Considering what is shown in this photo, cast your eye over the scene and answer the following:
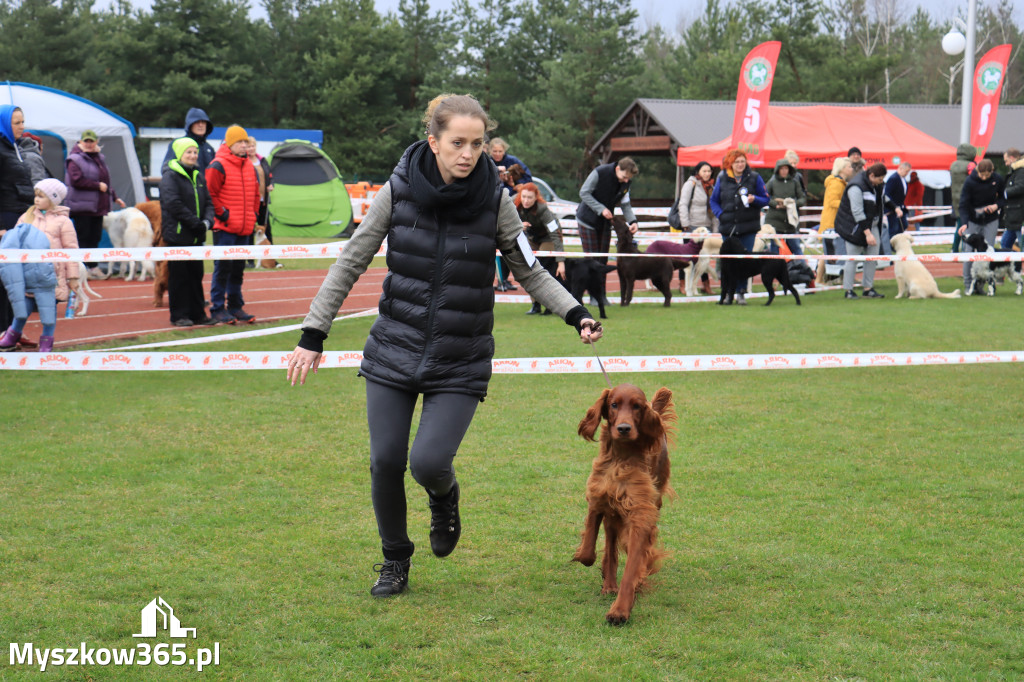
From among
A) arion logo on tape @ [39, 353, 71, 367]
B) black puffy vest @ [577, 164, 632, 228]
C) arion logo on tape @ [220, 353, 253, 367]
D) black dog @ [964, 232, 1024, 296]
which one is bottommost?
arion logo on tape @ [39, 353, 71, 367]

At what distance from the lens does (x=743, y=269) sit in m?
13.4

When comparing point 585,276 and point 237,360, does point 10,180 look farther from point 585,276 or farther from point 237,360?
point 585,276

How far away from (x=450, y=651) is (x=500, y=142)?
353 inches

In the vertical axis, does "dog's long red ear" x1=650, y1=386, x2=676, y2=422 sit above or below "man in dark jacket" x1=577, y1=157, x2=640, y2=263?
below

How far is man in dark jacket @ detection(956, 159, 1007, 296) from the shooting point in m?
14.1

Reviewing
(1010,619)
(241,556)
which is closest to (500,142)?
(241,556)

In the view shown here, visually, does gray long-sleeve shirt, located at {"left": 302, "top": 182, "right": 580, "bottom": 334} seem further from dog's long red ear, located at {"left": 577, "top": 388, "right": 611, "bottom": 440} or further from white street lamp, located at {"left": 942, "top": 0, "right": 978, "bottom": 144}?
white street lamp, located at {"left": 942, "top": 0, "right": 978, "bottom": 144}

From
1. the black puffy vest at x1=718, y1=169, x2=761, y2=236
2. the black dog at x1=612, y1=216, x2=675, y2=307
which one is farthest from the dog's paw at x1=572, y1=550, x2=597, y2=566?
the black puffy vest at x1=718, y1=169, x2=761, y2=236

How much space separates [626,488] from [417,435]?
785 mm

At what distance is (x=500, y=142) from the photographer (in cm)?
1164

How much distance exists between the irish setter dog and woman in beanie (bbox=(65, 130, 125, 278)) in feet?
32.8

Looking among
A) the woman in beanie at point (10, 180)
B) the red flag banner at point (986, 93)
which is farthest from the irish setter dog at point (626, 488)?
the red flag banner at point (986, 93)

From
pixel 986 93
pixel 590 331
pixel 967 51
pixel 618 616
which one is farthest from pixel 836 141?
pixel 618 616

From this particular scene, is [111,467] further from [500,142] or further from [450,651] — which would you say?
[500,142]
